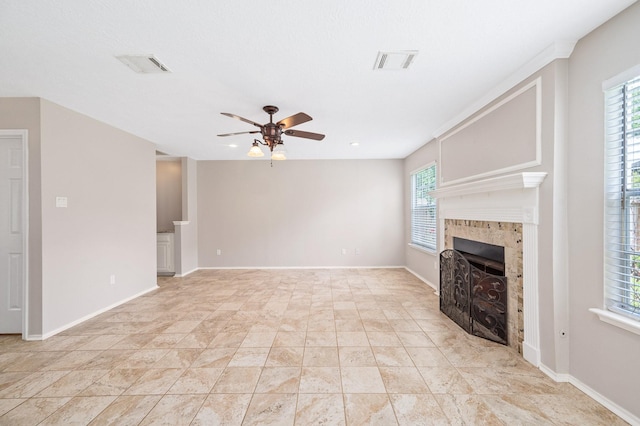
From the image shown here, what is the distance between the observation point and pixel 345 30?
1.79m

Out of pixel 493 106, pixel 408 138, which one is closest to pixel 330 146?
pixel 408 138

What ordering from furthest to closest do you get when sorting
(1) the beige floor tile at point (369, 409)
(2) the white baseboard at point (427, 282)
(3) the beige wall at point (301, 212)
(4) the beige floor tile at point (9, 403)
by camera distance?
(3) the beige wall at point (301, 212), (2) the white baseboard at point (427, 282), (4) the beige floor tile at point (9, 403), (1) the beige floor tile at point (369, 409)

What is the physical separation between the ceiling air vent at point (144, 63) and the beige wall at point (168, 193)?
4286 millimetres

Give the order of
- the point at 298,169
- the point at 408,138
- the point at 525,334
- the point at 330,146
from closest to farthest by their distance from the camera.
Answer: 1. the point at 525,334
2. the point at 408,138
3. the point at 330,146
4. the point at 298,169

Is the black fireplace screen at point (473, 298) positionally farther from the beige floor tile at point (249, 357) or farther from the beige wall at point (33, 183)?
the beige wall at point (33, 183)

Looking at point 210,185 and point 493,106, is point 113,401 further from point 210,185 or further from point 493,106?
point 210,185

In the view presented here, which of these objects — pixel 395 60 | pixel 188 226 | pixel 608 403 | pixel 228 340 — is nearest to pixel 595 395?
pixel 608 403

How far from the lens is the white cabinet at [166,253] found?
18.7ft

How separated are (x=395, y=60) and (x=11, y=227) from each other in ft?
14.1

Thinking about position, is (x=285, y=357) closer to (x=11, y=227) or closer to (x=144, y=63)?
(x=144, y=63)

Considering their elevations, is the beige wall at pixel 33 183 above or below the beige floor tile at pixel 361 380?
above

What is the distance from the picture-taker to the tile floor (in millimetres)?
1735

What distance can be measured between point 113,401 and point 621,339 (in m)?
3.41

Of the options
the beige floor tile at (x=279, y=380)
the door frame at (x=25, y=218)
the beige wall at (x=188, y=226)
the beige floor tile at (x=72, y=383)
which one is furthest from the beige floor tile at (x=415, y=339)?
the beige wall at (x=188, y=226)
